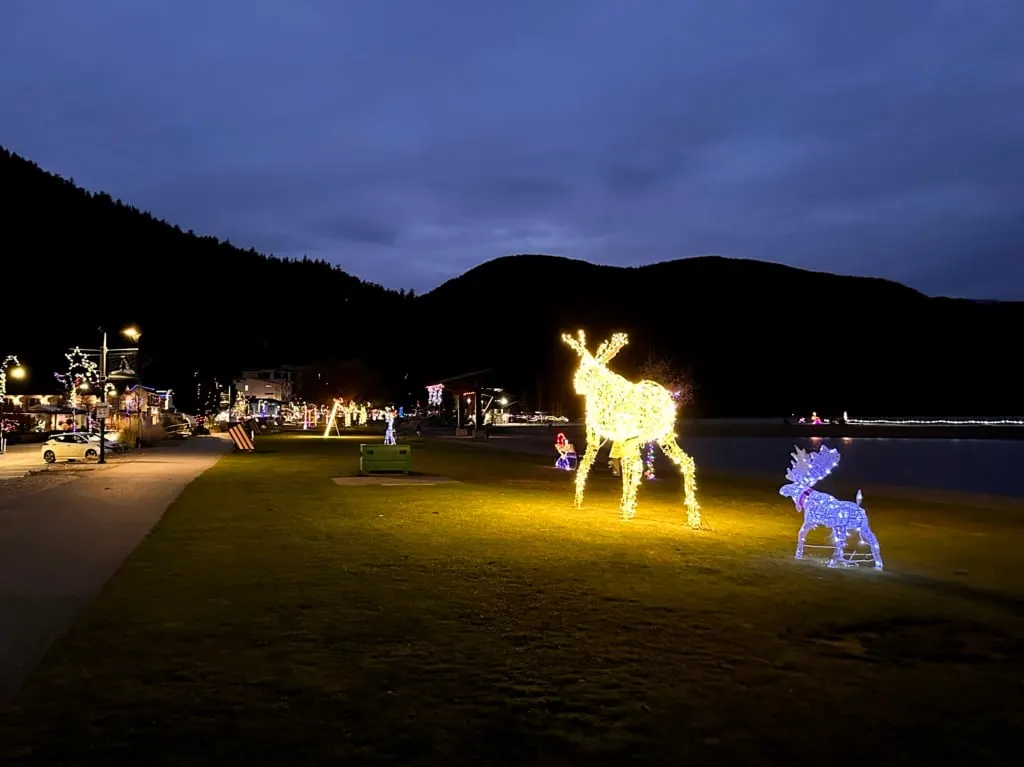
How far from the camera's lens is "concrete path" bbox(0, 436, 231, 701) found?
7.18 m

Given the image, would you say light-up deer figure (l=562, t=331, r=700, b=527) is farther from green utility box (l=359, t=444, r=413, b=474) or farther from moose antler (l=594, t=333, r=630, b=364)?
green utility box (l=359, t=444, r=413, b=474)

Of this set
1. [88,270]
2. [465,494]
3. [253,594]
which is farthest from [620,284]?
[253,594]

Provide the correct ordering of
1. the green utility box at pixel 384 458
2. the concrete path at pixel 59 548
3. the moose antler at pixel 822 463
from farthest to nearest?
the green utility box at pixel 384 458 < the moose antler at pixel 822 463 < the concrete path at pixel 59 548

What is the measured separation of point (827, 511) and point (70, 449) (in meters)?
29.0

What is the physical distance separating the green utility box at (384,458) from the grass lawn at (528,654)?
11.0 metres

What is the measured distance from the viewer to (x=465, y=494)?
64.8 ft

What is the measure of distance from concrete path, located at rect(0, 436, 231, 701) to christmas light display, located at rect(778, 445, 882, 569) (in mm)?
8630

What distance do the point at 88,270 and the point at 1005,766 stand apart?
11240 centimetres

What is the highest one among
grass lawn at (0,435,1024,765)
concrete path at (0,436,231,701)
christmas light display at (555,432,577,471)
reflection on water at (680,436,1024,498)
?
christmas light display at (555,432,577,471)

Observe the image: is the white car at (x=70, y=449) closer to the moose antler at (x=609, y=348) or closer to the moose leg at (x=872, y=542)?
the moose antler at (x=609, y=348)

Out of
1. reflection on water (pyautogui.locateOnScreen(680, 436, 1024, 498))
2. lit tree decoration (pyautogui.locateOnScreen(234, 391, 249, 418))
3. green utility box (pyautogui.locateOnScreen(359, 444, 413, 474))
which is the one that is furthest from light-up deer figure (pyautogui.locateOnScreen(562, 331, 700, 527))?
lit tree decoration (pyautogui.locateOnScreen(234, 391, 249, 418))

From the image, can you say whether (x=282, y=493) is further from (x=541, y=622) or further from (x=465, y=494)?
(x=541, y=622)

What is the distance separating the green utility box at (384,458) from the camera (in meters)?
24.6

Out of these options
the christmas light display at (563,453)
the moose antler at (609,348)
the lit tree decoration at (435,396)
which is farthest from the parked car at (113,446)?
the lit tree decoration at (435,396)
